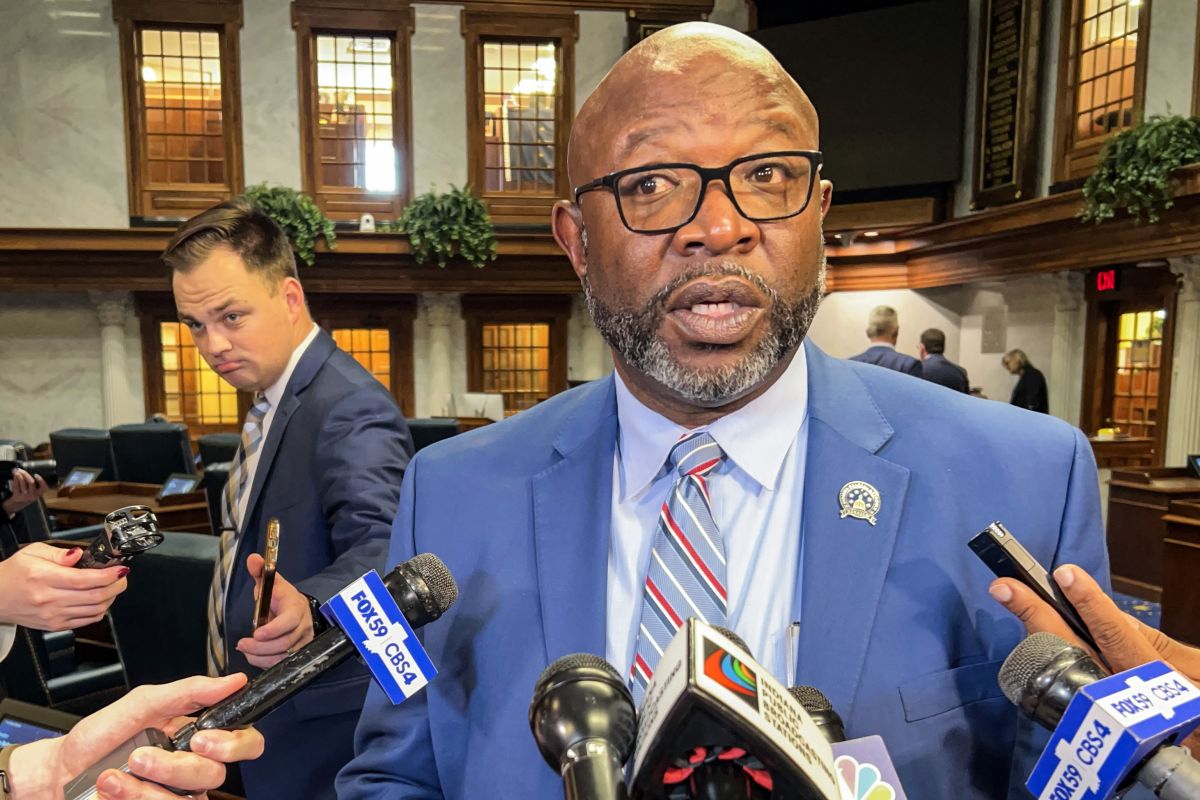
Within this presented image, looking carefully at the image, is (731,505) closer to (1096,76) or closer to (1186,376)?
(1186,376)

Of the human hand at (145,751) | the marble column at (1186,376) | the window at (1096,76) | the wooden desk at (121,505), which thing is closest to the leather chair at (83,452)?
the wooden desk at (121,505)

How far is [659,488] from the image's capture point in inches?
44.4

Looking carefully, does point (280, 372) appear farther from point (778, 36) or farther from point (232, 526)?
point (778, 36)

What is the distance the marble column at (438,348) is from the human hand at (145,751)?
334 inches

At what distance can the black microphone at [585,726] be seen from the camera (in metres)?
0.48

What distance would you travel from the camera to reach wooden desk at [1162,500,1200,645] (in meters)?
4.19

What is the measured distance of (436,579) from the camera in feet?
2.62

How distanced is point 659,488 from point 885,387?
361mm

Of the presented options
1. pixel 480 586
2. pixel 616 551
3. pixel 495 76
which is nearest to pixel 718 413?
pixel 616 551

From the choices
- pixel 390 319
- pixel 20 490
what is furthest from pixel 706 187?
pixel 390 319

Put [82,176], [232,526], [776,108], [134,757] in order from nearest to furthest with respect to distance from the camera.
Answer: [134,757] → [776,108] → [232,526] → [82,176]

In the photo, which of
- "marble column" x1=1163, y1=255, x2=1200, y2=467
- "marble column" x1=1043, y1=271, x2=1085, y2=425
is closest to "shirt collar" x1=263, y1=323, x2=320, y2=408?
"marble column" x1=1163, y1=255, x2=1200, y2=467

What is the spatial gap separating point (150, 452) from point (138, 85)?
5303mm

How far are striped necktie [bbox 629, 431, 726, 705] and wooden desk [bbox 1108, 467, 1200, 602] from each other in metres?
5.23
